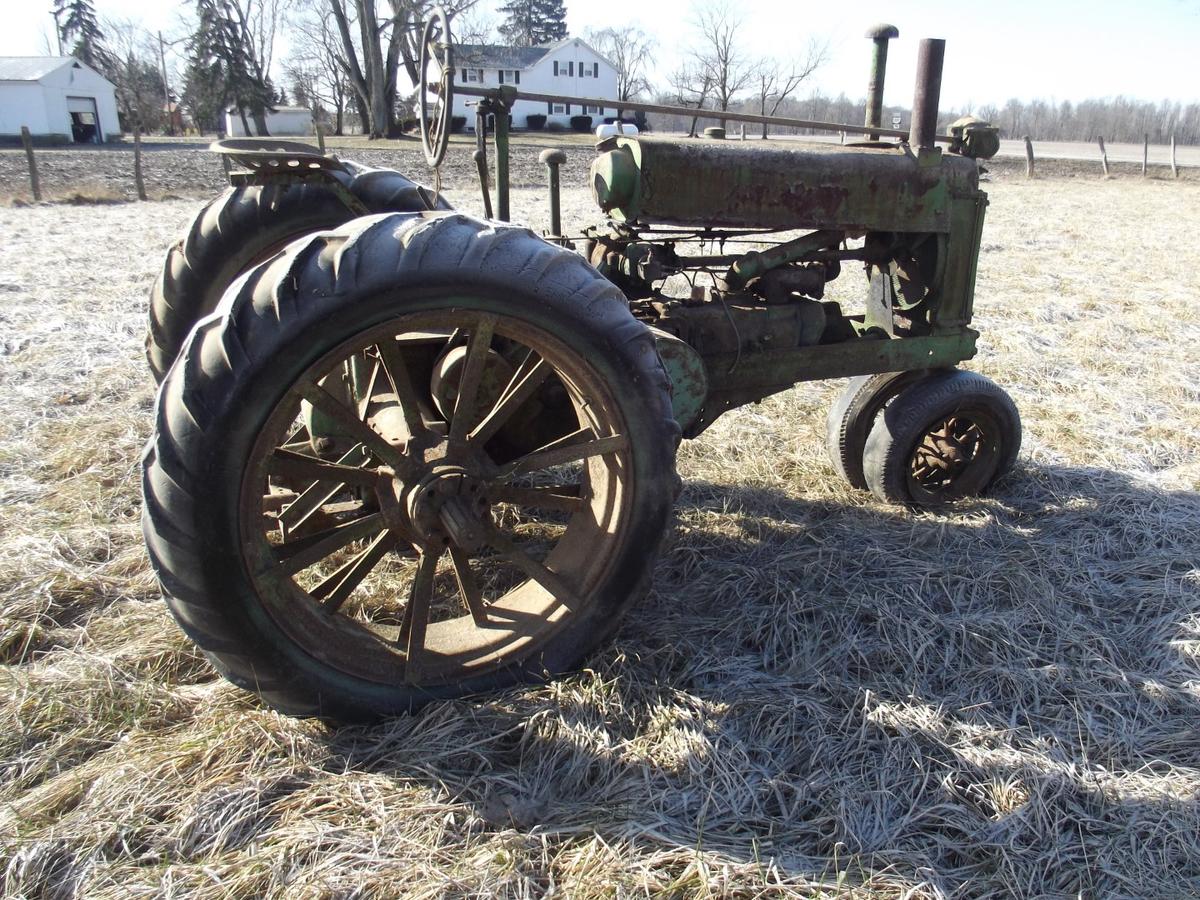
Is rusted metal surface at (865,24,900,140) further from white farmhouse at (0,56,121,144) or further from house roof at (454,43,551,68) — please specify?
house roof at (454,43,551,68)

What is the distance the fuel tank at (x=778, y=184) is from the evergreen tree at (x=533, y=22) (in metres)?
74.9

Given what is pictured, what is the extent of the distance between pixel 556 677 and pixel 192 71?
51.3 meters

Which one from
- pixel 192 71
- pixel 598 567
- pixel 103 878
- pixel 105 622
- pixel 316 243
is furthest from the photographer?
pixel 192 71

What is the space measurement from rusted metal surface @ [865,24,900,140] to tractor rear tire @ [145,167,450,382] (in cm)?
194

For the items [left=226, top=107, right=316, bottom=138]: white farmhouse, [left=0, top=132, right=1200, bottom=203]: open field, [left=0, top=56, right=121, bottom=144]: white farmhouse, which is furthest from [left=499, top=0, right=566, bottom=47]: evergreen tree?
[left=0, top=132, right=1200, bottom=203]: open field

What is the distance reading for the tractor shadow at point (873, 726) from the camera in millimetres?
2000

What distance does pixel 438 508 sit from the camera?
7.52ft

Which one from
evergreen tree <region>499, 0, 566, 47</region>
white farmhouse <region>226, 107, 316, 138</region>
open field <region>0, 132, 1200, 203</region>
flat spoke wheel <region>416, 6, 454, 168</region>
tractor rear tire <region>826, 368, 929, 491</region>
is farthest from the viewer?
evergreen tree <region>499, 0, 566, 47</region>

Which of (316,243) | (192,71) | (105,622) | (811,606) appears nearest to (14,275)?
(105,622)

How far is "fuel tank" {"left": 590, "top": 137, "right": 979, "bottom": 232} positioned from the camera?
3.01 m

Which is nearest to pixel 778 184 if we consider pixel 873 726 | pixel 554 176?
pixel 554 176

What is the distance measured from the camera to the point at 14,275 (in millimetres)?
7918

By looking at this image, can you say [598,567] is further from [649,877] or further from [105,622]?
[105,622]

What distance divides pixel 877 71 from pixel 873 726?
8.79ft
